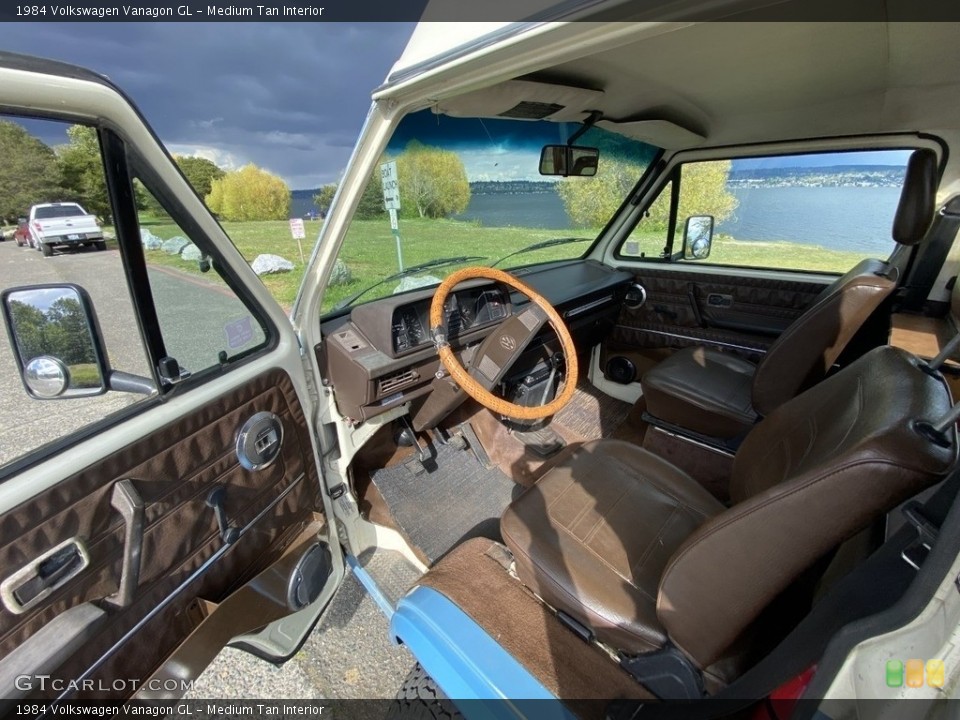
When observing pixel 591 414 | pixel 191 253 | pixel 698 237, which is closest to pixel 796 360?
pixel 591 414

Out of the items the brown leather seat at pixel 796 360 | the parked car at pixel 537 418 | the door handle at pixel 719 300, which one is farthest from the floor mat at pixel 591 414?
the door handle at pixel 719 300

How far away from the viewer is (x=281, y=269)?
1528mm

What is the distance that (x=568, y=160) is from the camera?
2.56 meters

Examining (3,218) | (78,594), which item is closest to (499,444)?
(78,594)

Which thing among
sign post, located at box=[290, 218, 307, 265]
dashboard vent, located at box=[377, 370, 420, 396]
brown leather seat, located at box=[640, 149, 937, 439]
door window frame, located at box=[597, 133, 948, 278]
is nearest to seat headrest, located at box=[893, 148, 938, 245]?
brown leather seat, located at box=[640, 149, 937, 439]

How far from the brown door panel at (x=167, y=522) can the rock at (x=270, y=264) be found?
38 centimetres

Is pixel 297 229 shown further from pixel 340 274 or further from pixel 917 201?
pixel 917 201

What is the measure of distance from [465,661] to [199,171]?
145cm

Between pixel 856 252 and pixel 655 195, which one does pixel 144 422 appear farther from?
pixel 856 252

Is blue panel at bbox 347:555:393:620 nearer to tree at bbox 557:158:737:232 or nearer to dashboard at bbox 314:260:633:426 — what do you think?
dashboard at bbox 314:260:633:426

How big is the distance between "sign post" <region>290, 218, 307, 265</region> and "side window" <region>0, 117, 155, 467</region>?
0.64 m

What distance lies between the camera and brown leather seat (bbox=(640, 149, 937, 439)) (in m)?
1.81

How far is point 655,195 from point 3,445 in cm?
368

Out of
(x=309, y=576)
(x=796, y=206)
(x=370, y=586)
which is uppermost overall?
(x=796, y=206)
